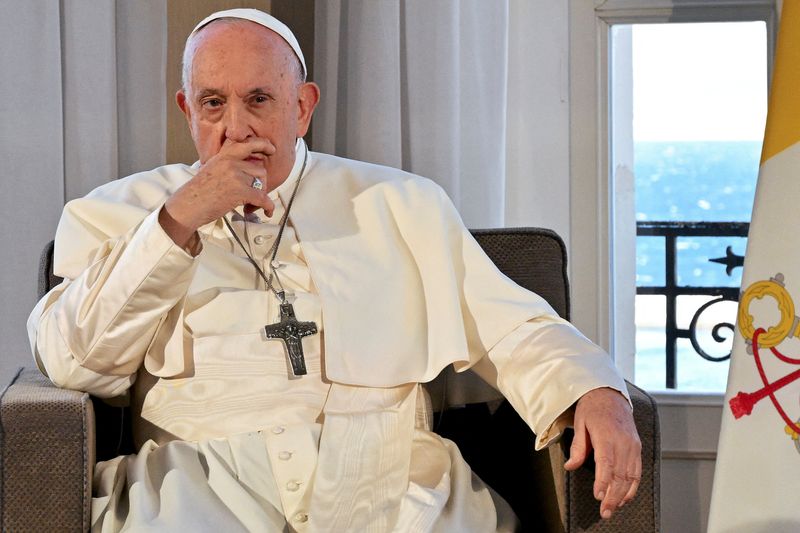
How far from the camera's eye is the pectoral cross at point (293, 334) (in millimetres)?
2039

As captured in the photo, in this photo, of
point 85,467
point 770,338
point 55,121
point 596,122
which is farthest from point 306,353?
point 596,122

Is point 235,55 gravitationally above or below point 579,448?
above

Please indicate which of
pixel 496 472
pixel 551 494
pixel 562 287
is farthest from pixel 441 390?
pixel 551 494

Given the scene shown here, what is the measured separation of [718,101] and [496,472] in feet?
5.46

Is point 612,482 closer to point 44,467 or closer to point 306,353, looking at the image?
point 306,353

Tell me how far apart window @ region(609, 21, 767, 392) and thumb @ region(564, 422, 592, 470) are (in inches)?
66.6

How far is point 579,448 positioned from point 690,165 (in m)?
1.86

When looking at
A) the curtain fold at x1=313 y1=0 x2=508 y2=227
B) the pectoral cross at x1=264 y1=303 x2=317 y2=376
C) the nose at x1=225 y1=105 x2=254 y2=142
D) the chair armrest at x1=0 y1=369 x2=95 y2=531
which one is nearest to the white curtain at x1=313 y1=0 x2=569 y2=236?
the curtain fold at x1=313 y1=0 x2=508 y2=227

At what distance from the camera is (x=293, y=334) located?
6.75 feet

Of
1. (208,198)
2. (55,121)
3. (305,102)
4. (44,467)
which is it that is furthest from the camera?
(55,121)

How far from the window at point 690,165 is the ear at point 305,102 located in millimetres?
1389

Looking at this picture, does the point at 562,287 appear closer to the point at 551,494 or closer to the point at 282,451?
the point at 551,494

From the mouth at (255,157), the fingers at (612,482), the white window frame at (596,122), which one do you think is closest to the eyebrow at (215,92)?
the mouth at (255,157)

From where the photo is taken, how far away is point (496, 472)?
2381 millimetres
